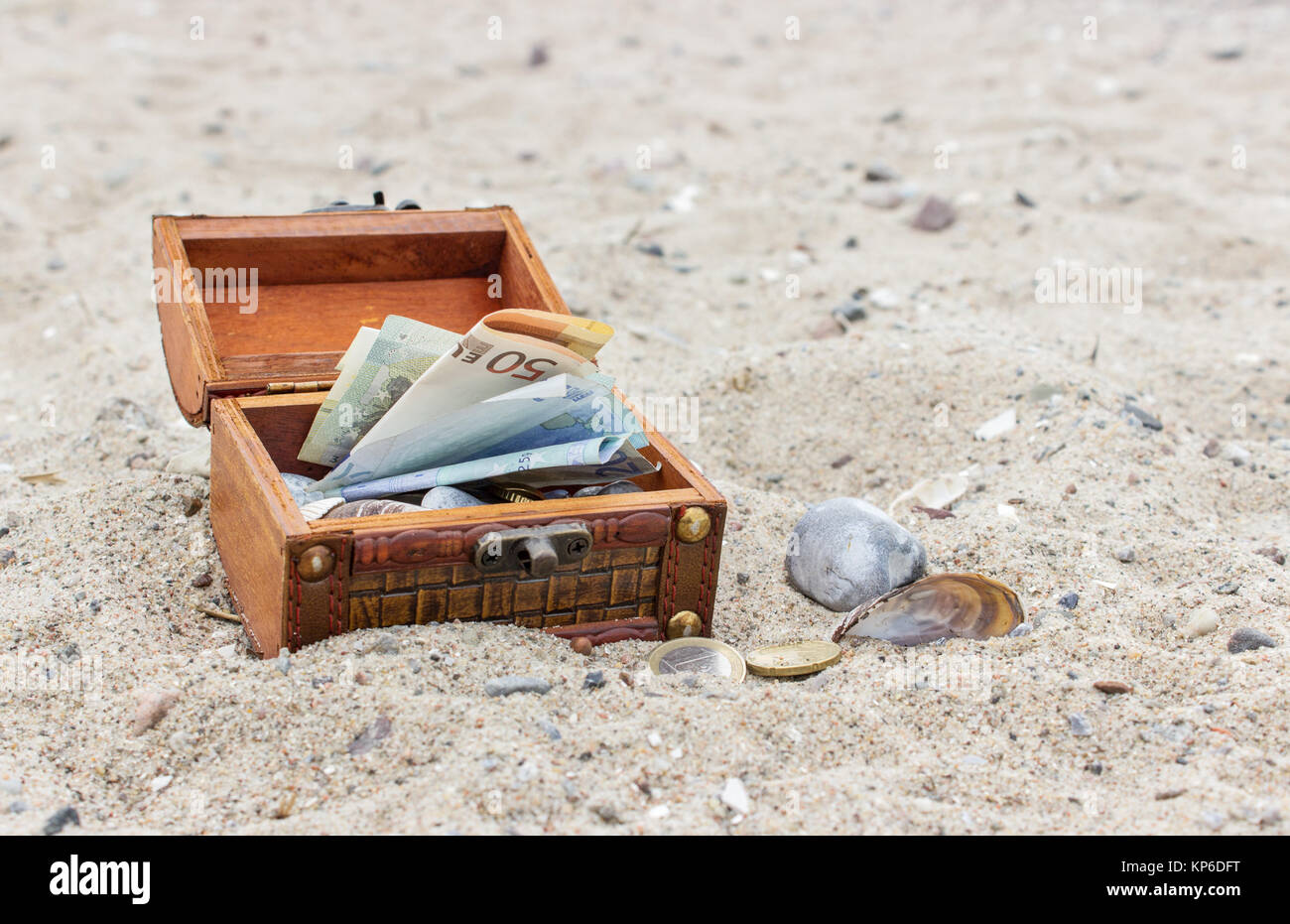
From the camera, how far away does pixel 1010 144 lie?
19.6 ft

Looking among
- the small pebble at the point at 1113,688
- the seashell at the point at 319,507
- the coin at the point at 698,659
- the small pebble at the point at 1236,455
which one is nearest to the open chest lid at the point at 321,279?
the seashell at the point at 319,507

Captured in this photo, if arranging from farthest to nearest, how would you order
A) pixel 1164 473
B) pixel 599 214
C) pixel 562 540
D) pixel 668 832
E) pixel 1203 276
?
pixel 599 214, pixel 1203 276, pixel 1164 473, pixel 562 540, pixel 668 832

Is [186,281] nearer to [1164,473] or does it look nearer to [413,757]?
[413,757]

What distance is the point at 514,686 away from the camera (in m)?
1.97

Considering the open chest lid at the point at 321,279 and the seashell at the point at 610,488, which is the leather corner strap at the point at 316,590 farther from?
the open chest lid at the point at 321,279

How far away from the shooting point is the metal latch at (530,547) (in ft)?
6.57

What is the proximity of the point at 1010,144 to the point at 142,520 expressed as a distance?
477 cm

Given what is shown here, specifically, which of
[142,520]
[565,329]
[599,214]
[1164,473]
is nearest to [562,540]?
[565,329]

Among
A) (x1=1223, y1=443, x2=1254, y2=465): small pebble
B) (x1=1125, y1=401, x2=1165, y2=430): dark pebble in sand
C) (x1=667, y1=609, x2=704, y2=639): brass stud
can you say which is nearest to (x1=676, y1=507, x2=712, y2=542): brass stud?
(x1=667, y1=609, x2=704, y2=639): brass stud

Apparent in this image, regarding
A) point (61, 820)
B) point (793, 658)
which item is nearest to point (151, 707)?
point (61, 820)

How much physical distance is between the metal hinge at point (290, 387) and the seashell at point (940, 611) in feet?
3.99

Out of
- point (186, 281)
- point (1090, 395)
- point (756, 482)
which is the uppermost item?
point (186, 281)

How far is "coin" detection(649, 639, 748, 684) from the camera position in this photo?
2.16m

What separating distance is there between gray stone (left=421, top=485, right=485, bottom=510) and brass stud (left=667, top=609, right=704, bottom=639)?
0.42m
